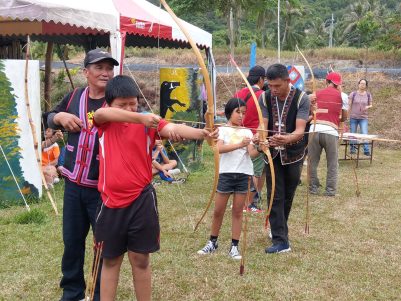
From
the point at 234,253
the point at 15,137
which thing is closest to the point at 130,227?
the point at 234,253

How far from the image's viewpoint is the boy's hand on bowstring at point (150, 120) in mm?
2404

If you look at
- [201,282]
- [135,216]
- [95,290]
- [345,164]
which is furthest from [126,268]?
[345,164]

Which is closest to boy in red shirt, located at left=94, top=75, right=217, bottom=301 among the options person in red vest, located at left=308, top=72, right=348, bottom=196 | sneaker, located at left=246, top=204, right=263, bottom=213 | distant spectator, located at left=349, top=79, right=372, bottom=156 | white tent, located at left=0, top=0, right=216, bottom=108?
sneaker, located at left=246, top=204, right=263, bottom=213

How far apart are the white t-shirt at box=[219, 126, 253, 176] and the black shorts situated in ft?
5.24

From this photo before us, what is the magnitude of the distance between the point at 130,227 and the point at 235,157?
1.77 meters

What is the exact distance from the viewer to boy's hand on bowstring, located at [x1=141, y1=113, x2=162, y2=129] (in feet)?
7.89

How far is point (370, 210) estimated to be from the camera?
6277mm

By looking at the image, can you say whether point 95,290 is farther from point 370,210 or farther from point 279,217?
point 370,210

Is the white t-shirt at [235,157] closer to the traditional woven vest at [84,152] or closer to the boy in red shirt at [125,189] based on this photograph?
the traditional woven vest at [84,152]

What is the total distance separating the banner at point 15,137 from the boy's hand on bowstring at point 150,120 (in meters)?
4.12

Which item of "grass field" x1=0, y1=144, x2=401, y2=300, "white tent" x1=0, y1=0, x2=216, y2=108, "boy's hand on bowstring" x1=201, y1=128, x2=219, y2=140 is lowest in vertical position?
"grass field" x1=0, y1=144, x2=401, y2=300

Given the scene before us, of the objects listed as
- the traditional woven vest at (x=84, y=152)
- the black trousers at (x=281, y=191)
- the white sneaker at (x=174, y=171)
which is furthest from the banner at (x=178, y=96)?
the traditional woven vest at (x=84, y=152)

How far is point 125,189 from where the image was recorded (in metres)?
2.66

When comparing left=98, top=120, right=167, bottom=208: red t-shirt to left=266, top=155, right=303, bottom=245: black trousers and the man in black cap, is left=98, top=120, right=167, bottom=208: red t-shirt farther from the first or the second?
left=266, top=155, right=303, bottom=245: black trousers
